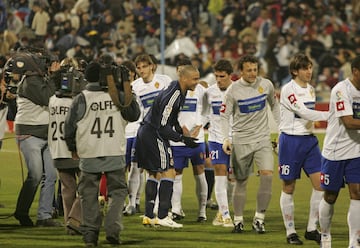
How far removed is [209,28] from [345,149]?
21.8 metres

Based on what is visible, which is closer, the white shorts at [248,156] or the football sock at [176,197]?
the white shorts at [248,156]

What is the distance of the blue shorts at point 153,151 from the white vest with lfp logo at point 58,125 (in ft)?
3.67

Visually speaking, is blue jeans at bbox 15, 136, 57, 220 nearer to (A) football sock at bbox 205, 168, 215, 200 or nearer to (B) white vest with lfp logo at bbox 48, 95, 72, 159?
(B) white vest with lfp logo at bbox 48, 95, 72, 159

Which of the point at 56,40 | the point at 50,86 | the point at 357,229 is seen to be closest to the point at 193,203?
the point at 50,86

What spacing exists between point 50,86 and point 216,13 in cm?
1985

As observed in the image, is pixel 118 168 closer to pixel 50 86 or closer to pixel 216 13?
pixel 50 86

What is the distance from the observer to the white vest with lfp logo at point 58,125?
1185cm

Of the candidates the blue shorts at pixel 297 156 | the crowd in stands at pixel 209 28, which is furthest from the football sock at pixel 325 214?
the crowd in stands at pixel 209 28

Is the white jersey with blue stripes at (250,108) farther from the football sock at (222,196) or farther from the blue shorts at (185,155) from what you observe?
the blue shorts at (185,155)

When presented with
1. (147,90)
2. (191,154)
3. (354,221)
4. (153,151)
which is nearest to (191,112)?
(191,154)

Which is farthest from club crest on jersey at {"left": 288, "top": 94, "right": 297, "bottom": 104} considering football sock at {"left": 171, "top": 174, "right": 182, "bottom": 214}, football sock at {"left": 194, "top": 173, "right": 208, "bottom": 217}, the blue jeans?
the blue jeans

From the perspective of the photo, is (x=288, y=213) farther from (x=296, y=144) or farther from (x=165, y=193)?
(x=165, y=193)

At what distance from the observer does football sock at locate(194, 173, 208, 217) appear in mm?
13789

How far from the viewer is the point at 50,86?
12.7 meters
